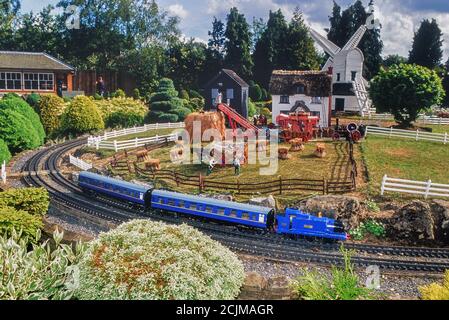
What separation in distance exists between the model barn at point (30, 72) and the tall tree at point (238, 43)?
61.0 ft

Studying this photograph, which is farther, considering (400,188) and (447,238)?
(400,188)

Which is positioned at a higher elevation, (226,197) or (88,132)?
(88,132)

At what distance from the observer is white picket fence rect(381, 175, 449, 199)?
22.9m

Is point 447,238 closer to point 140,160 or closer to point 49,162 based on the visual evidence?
point 140,160

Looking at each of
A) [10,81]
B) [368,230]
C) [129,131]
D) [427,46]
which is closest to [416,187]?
[368,230]

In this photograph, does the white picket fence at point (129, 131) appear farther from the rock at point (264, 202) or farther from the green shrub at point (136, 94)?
the rock at point (264, 202)

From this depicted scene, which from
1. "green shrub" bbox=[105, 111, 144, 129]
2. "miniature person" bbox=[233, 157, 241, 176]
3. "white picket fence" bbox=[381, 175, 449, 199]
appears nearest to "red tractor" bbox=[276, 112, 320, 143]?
"miniature person" bbox=[233, 157, 241, 176]

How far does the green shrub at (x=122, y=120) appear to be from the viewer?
156 feet

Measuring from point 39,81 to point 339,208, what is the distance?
40146mm

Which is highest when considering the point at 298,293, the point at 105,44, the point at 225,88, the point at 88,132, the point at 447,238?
the point at 105,44

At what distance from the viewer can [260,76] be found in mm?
60219

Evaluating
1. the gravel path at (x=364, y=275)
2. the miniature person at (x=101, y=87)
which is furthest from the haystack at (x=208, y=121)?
the miniature person at (x=101, y=87)

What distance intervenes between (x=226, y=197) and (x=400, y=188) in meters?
9.75

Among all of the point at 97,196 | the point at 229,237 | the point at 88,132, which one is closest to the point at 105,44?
the point at 88,132
